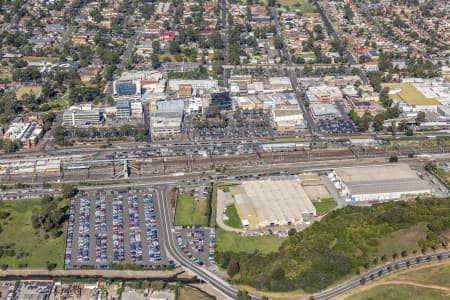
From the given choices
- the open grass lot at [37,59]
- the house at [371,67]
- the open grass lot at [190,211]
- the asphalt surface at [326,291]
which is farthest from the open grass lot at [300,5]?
the asphalt surface at [326,291]

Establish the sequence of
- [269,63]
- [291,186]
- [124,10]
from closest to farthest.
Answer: [291,186]
[269,63]
[124,10]

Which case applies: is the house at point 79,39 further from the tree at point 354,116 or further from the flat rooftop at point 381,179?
the flat rooftop at point 381,179

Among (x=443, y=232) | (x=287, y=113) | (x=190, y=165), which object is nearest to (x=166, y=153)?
(x=190, y=165)

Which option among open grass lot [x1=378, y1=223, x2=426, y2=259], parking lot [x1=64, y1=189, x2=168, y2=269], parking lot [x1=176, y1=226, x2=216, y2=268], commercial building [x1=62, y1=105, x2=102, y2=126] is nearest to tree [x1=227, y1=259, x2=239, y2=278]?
parking lot [x1=176, y1=226, x2=216, y2=268]

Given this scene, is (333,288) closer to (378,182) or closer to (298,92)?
(378,182)

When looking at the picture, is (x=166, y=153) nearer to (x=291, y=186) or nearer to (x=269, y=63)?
(x=291, y=186)

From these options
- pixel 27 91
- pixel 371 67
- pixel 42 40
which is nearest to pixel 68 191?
pixel 27 91
